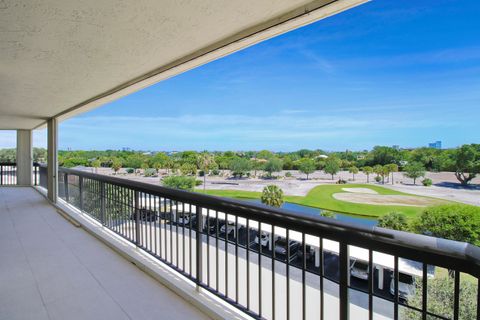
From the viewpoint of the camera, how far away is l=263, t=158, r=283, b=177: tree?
667cm

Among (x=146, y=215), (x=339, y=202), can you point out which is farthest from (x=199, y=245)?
(x=339, y=202)

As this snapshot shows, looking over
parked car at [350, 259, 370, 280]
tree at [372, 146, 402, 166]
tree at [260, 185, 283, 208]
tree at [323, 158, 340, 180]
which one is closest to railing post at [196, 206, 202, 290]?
parked car at [350, 259, 370, 280]

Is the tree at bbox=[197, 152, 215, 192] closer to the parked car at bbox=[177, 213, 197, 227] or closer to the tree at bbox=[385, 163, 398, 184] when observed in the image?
the tree at bbox=[385, 163, 398, 184]

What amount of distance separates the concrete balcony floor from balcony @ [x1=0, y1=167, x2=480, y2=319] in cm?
1

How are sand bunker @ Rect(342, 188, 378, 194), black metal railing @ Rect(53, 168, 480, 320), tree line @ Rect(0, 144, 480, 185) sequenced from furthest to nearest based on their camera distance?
sand bunker @ Rect(342, 188, 378, 194)
tree line @ Rect(0, 144, 480, 185)
black metal railing @ Rect(53, 168, 480, 320)

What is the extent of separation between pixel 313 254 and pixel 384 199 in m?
5.16

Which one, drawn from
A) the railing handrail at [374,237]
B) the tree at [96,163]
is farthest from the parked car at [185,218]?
the tree at [96,163]

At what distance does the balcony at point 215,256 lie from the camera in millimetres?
1093

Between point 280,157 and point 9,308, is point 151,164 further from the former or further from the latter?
point 9,308

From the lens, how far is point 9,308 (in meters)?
→ 2.12

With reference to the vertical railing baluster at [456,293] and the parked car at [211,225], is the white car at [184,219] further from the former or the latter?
the vertical railing baluster at [456,293]

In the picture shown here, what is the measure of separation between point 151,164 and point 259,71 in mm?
21410

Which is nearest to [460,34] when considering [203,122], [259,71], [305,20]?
[305,20]

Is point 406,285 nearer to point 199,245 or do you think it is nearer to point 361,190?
point 199,245
